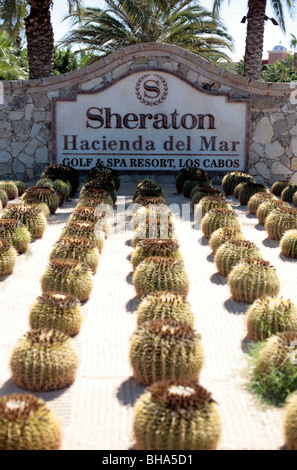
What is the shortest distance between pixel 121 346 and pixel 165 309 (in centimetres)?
70

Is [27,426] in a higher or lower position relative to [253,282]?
lower

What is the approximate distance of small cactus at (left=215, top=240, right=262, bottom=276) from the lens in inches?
372

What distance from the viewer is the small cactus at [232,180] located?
17078 millimetres

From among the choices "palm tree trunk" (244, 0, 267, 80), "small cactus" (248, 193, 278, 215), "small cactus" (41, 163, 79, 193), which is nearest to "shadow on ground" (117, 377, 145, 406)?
"small cactus" (248, 193, 278, 215)

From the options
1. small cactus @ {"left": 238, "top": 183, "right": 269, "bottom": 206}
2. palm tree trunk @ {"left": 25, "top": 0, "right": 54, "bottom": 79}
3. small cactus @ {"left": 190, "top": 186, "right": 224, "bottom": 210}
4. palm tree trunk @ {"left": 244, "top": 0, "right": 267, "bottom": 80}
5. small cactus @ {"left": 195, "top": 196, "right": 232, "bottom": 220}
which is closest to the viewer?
small cactus @ {"left": 195, "top": 196, "right": 232, "bottom": 220}

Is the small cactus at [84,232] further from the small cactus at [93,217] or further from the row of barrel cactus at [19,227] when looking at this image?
the row of barrel cactus at [19,227]

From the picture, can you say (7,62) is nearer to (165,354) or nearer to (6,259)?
(6,259)

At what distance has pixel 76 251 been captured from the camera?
9312 millimetres

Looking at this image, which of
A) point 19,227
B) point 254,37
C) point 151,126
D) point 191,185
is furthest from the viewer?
point 254,37

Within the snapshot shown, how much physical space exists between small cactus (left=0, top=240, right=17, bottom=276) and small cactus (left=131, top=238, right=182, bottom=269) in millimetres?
1930

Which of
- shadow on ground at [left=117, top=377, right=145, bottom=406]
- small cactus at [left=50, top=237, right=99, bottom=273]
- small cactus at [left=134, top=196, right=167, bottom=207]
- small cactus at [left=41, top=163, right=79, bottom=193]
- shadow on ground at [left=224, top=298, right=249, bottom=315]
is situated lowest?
shadow on ground at [left=117, top=377, right=145, bottom=406]

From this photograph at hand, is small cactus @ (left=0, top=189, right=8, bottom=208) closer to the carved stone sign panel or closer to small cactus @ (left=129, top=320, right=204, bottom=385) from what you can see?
the carved stone sign panel

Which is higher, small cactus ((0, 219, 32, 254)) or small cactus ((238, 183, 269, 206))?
small cactus ((238, 183, 269, 206))

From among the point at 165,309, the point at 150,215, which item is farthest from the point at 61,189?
the point at 165,309
